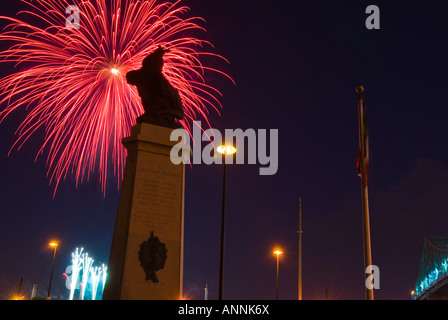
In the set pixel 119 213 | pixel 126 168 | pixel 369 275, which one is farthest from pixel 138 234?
pixel 369 275

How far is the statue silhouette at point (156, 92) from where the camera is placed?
1489 centimetres

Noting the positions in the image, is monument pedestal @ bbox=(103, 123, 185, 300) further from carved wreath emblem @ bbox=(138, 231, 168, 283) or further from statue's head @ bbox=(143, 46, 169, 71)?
statue's head @ bbox=(143, 46, 169, 71)

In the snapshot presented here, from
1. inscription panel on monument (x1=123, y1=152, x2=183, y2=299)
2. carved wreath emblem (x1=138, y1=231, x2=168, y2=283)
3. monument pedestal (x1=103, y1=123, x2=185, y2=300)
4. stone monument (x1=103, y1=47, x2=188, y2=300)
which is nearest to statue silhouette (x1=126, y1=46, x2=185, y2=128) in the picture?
stone monument (x1=103, y1=47, x2=188, y2=300)

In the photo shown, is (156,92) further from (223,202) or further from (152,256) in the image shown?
(223,202)

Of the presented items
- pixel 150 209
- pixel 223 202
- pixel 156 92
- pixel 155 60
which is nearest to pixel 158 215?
pixel 150 209

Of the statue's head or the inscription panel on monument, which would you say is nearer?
the inscription panel on monument

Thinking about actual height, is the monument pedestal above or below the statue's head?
below

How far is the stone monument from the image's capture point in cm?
1290

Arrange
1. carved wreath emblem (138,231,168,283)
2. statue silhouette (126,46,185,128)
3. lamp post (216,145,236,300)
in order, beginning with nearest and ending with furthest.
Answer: carved wreath emblem (138,231,168,283) → statue silhouette (126,46,185,128) → lamp post (216,145,236,300)

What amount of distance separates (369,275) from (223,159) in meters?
7.54

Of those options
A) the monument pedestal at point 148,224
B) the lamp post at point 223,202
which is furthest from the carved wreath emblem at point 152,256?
the lamp post at point 223,202
